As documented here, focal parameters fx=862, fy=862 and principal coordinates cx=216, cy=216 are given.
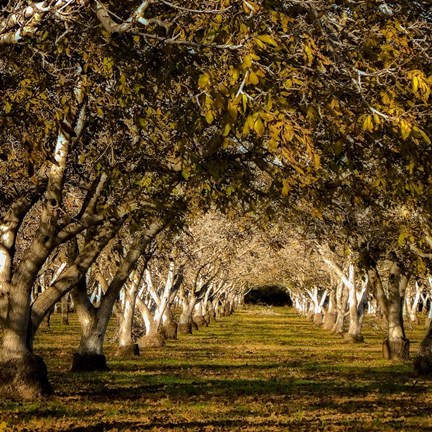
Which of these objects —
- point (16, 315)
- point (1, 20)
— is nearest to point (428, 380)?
point (16, 315)

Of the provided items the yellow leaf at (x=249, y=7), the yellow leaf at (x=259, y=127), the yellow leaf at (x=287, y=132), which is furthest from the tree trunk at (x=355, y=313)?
the yellow leaf at (x=259, y=127)

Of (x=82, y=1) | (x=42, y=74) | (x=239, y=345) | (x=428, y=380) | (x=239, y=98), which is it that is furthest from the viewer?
(x=239, y=345)

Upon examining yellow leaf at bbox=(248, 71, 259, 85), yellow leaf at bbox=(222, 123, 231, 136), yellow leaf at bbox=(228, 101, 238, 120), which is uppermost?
yellow leaf at bbox=(248, 71, 259, 85)

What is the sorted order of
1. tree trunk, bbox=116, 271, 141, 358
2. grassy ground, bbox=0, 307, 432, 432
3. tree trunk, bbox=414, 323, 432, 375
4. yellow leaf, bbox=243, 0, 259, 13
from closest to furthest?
yellow leaf, bbox=243, 0, 259, 13
grassy ground, bbox=0, 307, 432, 432
tree trunk, bbox=414, 323, 432, 375
tree trunk, bbox=116, 271, 141, 358

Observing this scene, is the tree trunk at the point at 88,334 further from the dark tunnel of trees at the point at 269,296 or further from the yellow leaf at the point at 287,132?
the dark tunnel of trees at the point at 269,296

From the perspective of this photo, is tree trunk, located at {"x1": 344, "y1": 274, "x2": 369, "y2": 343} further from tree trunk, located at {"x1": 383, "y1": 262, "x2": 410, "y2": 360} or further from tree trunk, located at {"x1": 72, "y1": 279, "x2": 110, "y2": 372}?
tree trunk, located at {"x1": 72, "y1": 279, "x2": 110, "y2": 372}

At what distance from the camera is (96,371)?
25125mm

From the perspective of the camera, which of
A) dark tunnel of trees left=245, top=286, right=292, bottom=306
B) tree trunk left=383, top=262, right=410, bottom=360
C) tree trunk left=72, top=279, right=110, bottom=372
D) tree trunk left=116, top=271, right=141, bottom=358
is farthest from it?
dark tunnel of trees left=245, top=286, right=292, bottom=306

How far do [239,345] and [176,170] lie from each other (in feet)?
99.5

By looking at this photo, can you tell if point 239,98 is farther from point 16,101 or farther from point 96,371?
point 96,371

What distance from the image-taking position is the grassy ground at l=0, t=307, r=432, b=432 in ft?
47.2

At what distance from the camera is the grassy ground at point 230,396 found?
47.2 ft

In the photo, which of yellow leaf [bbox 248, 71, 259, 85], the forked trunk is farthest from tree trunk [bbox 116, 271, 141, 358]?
yellow leaf [bbox 248, 71, 259, 85]

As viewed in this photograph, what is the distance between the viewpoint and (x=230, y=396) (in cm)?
1933
